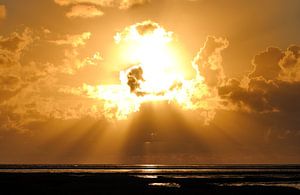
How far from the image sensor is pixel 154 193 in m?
53.2

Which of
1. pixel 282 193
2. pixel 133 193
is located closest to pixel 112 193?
pixel 133 193

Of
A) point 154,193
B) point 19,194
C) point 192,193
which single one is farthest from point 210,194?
point 19,194

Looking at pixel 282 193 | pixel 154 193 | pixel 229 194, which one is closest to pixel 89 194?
pixel 154 193

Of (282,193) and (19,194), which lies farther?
(282,193)

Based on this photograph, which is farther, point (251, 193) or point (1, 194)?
point (251, 193)

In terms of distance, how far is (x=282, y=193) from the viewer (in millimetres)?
54594

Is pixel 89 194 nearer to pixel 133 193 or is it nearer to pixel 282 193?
pixel 133 193

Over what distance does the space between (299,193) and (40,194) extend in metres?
29.2

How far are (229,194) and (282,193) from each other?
648 cm

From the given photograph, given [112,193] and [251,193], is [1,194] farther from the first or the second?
[251,193]

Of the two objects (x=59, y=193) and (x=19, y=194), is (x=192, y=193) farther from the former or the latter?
(x=19, y=194)

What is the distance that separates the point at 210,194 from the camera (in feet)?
174

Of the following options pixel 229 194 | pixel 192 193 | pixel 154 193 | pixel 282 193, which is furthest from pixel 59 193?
pixel 282 193

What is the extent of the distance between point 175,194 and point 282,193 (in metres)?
12.5
